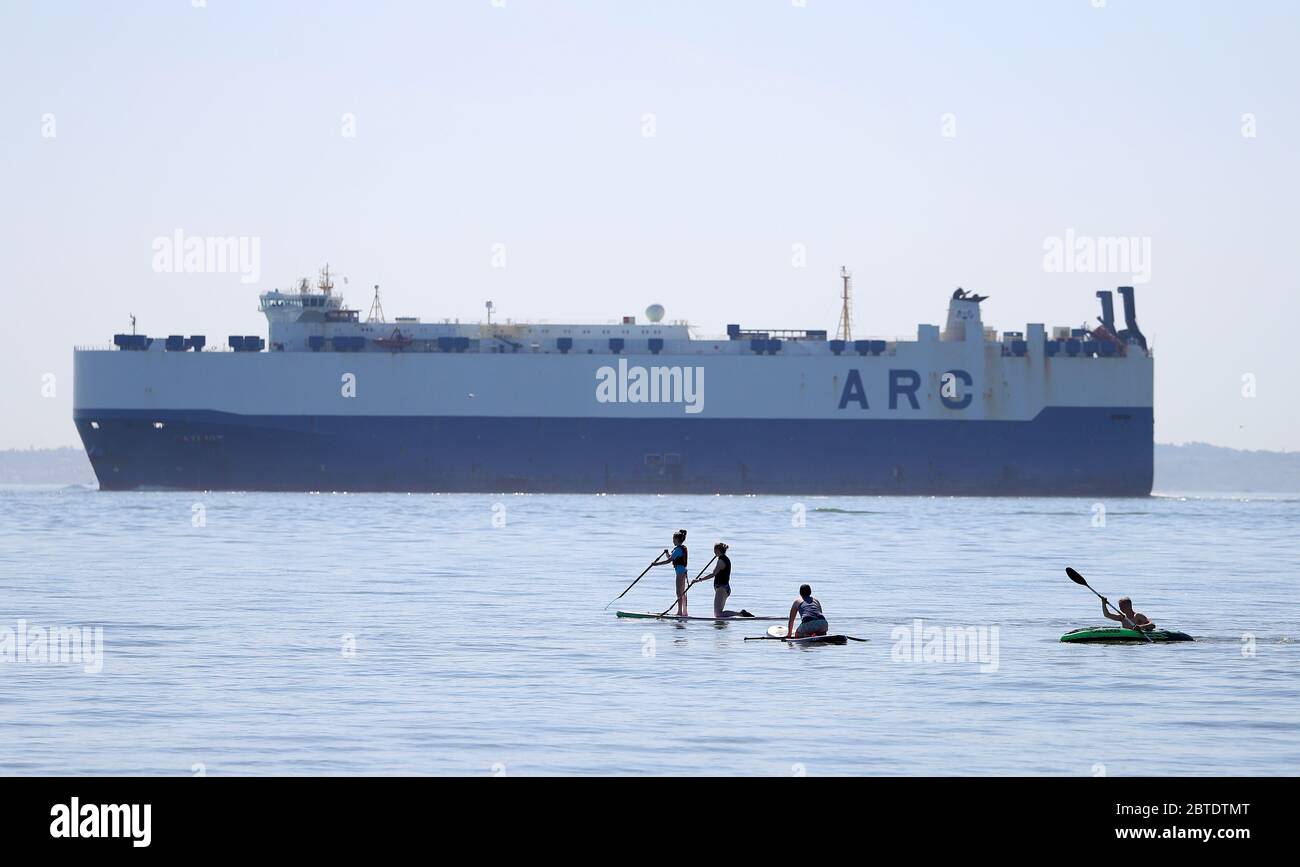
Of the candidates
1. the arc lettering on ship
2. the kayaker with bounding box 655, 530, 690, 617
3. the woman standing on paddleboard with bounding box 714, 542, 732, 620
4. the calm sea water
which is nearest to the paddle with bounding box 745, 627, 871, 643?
the calm sea water

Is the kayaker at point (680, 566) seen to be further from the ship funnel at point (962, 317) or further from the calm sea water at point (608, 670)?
the ship funnel at point (962, 317)

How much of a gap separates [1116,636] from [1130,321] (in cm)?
8142

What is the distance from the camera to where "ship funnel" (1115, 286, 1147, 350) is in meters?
102

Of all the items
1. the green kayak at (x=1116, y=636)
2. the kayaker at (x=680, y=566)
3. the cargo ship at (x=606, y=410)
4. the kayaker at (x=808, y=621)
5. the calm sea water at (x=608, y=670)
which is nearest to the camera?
the calm sea water at (x=608, y=670)

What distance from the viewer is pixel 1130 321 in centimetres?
10350

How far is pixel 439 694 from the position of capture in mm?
19703

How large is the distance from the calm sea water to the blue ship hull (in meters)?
45.4

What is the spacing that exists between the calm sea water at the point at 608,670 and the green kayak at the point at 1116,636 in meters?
0.19

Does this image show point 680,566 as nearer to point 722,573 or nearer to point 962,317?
point 722,573

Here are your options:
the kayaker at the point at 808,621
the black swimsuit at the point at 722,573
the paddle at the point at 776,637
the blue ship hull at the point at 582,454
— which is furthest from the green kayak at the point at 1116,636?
the blue ship hull at the point at 582,454

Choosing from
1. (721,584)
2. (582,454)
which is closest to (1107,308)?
(582,454)

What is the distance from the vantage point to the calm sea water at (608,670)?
16094 mm
